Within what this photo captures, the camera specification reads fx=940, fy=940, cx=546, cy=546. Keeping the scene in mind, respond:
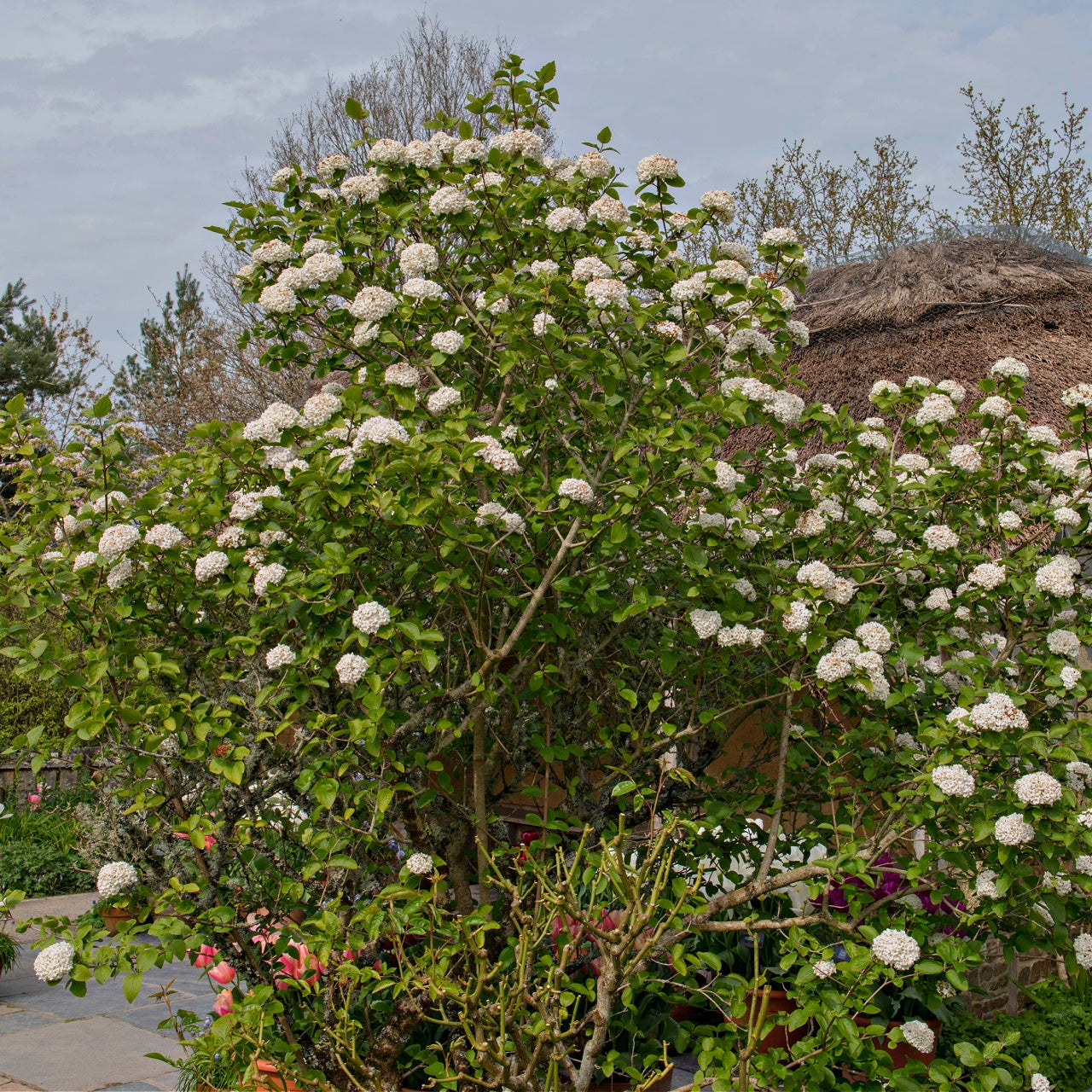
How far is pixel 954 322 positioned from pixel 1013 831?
4358 mm

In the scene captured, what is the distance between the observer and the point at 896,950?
7.33 ft

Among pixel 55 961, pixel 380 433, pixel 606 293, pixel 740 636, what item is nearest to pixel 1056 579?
pixel 740 636

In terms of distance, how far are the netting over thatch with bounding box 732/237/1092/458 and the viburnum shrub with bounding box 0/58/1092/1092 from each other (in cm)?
256

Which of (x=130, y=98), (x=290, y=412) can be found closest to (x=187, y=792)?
(x=290, y=412)

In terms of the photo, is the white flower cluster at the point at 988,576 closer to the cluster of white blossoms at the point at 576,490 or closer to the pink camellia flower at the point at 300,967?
the cluster of white blossoms at the point at 576,490

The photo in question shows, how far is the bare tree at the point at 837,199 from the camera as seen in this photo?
14141mm

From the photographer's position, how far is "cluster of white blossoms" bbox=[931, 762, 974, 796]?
2.17 m

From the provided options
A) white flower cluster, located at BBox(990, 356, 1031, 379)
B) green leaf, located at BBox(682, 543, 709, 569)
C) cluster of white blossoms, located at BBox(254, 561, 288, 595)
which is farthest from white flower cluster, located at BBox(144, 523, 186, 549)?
white flower cluster, located at BBox(990, 356, 1031, 379)

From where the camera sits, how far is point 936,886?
257cm

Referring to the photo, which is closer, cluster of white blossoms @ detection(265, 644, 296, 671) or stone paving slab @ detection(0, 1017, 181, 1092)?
cluster of white blossoms @ detection(265, 644, 296, 671)

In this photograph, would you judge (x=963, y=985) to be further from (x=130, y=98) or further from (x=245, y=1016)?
(x=130, y=98)

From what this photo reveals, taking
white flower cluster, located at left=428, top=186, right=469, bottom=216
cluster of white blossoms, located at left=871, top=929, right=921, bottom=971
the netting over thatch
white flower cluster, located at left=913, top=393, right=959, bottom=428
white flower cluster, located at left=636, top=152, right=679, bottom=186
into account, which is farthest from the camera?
the netting over thatch

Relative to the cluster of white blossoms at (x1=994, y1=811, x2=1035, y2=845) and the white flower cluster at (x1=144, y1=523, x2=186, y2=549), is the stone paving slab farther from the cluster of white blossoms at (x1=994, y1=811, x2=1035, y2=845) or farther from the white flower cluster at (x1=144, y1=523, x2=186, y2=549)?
the cluster of white blossoms at (x1=994, y1=811, x2=1035, y2=845)

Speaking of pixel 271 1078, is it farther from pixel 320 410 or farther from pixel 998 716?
pixel 998 716
